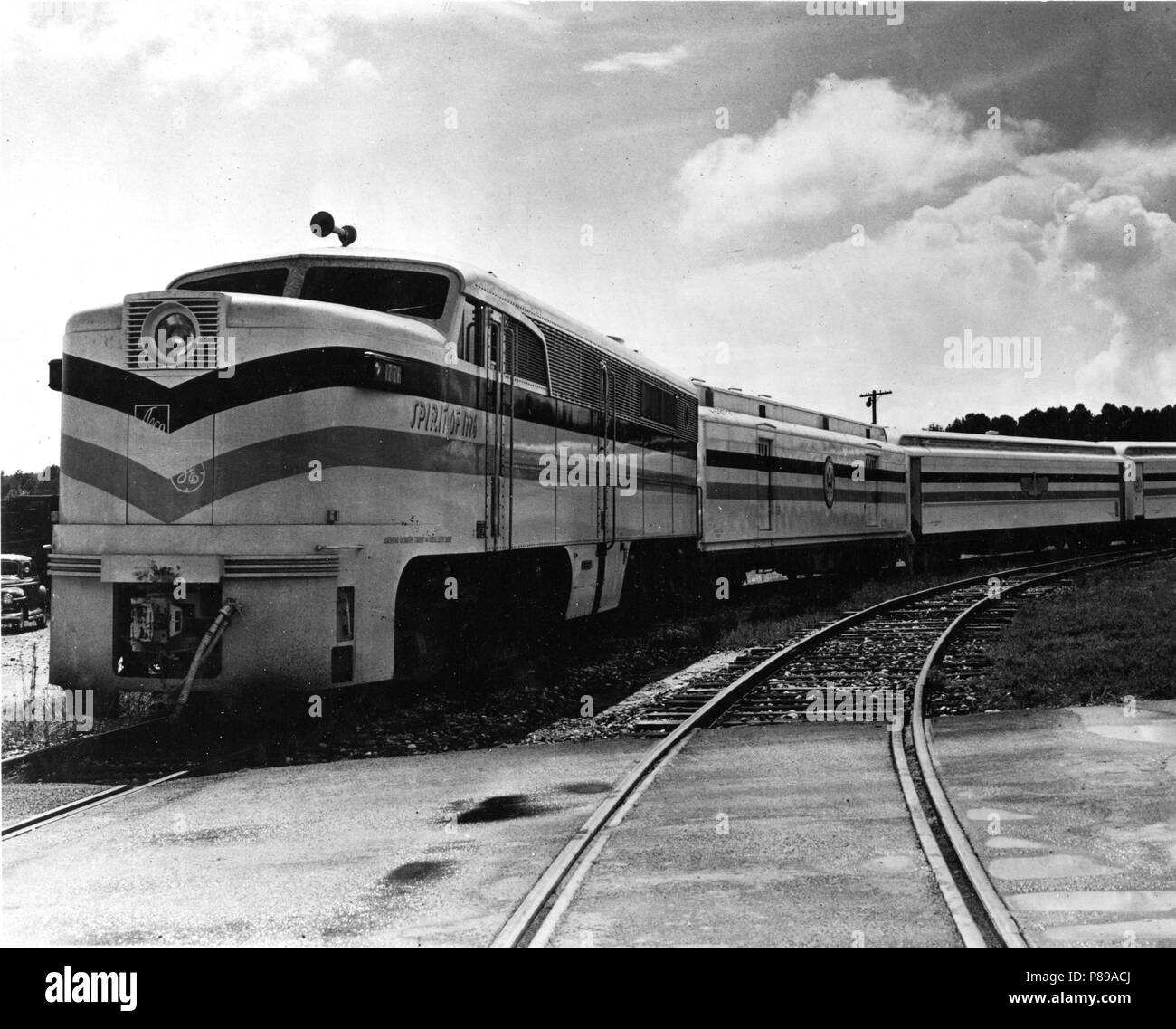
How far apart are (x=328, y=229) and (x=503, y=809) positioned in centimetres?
505

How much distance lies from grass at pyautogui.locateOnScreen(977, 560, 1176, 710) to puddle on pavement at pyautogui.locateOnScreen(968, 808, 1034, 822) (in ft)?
12.6

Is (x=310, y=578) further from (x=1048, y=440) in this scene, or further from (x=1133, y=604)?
(x=1048, y=440)

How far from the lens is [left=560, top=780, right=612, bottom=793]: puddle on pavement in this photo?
22.1 feet

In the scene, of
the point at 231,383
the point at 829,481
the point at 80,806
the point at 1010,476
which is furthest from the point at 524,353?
the point at 1010,476

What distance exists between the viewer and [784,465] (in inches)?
821

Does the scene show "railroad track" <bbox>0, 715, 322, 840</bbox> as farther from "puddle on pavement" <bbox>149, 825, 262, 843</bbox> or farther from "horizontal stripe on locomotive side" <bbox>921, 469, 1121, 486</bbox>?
"horizontal stripe on locomotive side" <bbox>921, 469, 1121, 486</bbox>

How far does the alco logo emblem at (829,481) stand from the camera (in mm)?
22922

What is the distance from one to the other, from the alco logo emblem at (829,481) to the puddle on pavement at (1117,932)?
745 inches

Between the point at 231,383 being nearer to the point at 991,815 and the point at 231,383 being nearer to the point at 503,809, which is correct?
the point at 503,809

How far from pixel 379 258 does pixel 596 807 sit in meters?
4.61

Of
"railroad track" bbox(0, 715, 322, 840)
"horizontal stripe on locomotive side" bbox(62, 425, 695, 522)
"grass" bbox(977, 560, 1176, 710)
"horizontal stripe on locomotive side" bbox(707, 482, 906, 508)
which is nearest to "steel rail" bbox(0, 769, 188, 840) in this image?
"railroad track" bbox(0, 715, 322, 840)

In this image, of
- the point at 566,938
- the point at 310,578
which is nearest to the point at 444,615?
the point at 310,578

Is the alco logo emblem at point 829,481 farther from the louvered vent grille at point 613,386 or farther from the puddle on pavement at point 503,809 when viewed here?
the puddle on pavement at point 503,809
